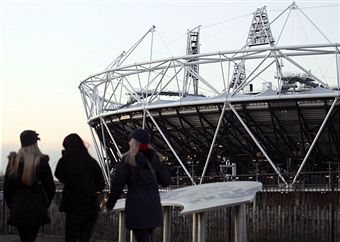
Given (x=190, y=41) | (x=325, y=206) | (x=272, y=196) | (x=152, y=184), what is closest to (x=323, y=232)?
(x=325, y=206)

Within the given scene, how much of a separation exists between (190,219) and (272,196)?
2317 mm

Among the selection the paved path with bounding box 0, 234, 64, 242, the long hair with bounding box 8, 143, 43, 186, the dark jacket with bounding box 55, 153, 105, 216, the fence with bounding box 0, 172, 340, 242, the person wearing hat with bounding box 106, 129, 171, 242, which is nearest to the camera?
the person wearing hat with bounding box 106, 129, 171, 242

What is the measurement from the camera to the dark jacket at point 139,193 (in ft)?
19.1

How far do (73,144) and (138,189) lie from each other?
0.88 meters

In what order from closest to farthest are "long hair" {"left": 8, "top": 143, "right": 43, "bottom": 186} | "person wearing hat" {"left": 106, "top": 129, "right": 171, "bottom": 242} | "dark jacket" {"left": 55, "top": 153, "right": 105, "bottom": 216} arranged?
"person wearing hat" {"left": 106, "top": 129, "right": 171, "bottom": 242} < "long hair" {"left": 8, "top": 143, "right": 43, "bottom": 186} < "dark jacket" {"left": 55, "top": 153, "right": 105, "bottom": 216}

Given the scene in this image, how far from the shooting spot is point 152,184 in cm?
593

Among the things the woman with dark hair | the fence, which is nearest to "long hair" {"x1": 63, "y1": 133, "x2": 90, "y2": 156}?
the woman with dark hair

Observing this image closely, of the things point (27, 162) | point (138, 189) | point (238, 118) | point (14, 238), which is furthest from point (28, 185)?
point (238, 118)

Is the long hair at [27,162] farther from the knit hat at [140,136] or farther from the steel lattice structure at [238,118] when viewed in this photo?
the steel lattice structure at [238,118]

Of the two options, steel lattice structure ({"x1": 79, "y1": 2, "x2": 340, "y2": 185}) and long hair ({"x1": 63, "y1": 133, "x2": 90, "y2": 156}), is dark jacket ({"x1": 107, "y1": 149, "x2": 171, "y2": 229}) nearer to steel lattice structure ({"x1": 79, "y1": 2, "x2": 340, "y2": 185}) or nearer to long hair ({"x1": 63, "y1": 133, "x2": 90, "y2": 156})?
long hair ({"x1": 63, "y1": 133, "x2": 90, "y2": 156})

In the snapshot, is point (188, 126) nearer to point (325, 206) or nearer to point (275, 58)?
point (275, 58)

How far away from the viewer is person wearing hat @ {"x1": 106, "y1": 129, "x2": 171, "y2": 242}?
19.1ft

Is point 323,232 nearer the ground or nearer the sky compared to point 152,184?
nearer the ground

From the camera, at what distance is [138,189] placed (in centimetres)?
588
